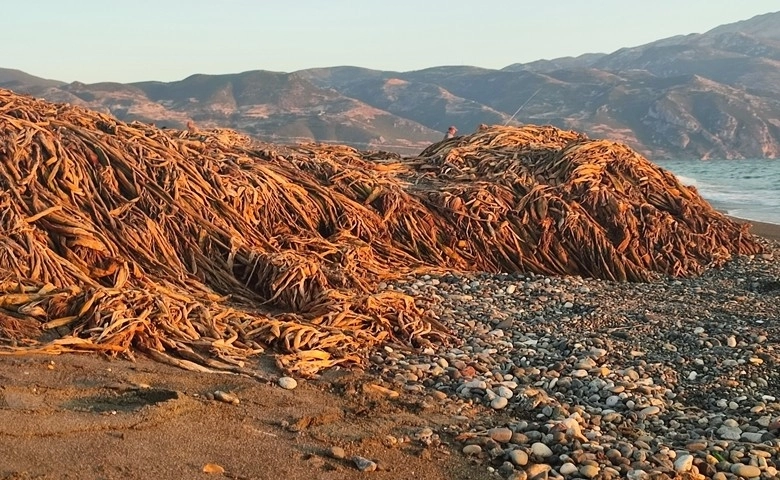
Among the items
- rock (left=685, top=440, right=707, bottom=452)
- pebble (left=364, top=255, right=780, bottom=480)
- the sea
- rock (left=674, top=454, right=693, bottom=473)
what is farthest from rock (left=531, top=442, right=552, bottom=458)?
the sea

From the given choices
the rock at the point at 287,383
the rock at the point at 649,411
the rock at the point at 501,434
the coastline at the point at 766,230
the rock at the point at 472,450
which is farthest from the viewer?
the coastline at the point at 766,230

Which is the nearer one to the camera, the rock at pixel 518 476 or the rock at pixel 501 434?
the rock at pixel 518 476

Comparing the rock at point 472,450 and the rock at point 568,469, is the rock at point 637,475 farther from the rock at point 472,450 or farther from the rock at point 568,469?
the rock at point 472,450

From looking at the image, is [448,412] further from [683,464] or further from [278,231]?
[278,231]

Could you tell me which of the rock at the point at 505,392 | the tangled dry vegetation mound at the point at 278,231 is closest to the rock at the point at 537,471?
the rock at the point at 505,392

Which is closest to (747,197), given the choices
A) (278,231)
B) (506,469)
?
(278,231)

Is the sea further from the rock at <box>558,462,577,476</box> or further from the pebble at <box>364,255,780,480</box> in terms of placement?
the rock at <box>558,462,577,476</box>
